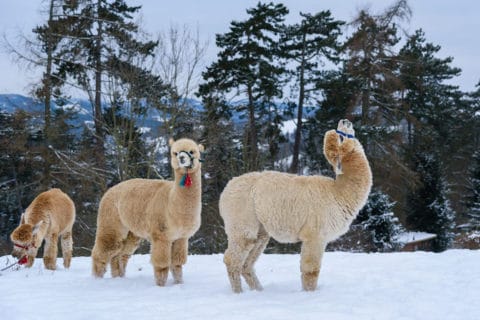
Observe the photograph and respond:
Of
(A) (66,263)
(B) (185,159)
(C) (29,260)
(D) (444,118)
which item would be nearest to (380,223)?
(A) (66,263)

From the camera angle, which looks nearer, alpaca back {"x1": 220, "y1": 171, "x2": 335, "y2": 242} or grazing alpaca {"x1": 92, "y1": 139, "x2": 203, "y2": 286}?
alpaca back {"x1": 220, "y1": 171, "x2": 335, "y2": 242}

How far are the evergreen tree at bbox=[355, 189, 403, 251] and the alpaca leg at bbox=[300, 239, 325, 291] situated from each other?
1327 centimetres

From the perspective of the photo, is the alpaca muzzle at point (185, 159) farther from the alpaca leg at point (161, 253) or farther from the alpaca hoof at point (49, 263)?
the alpaca hoof at point (49, 263)

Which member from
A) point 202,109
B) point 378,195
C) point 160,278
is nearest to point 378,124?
point 378,195

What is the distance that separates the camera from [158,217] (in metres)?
5.83

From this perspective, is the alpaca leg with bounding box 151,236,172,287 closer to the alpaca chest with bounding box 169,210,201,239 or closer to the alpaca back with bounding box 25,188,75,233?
the alpaca chest with bounding box 169,210,201,239

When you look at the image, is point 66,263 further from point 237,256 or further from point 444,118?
point 444,118

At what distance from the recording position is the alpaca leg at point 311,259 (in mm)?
4945

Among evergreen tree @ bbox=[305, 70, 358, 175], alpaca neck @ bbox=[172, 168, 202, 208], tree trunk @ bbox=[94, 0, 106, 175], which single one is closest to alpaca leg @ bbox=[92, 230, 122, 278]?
alpaca neck @ bbox=[172, 168, 202, 208]

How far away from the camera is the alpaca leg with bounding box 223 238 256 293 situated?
5199 mm

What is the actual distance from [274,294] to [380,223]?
13.8 meters

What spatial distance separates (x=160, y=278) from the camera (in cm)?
584

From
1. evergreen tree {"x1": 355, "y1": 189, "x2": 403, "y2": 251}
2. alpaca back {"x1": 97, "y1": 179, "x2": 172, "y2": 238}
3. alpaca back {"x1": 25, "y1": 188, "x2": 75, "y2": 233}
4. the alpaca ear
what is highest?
alpaca back {"x1": 97, "y1": 179, "x2": 172, "y2": 238}

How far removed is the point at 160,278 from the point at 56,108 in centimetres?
1736
